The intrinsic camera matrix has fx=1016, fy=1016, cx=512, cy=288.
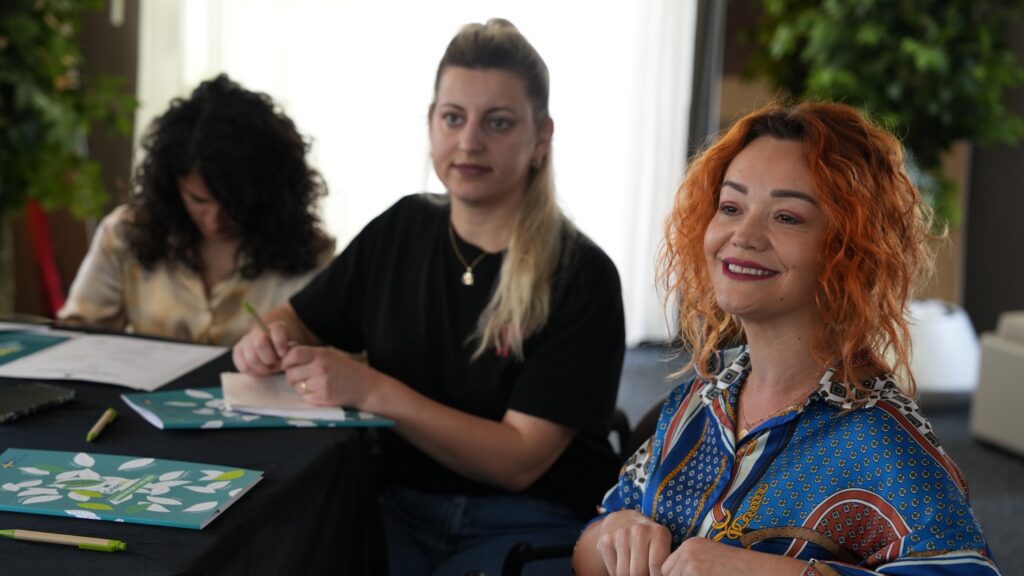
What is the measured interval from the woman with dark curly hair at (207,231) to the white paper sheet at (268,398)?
1.93ft

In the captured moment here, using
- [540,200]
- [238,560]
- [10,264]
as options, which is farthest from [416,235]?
[10,264]

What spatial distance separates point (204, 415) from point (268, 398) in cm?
13

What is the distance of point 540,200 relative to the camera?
5.82 feet

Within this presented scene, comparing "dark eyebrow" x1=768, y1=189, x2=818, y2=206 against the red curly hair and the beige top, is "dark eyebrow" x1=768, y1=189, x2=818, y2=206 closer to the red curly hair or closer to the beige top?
the red curly hair

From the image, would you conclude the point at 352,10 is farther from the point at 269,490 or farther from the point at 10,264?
the point at 269,490

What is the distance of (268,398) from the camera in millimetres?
1572

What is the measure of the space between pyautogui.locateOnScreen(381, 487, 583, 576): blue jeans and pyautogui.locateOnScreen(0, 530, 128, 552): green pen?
67cm

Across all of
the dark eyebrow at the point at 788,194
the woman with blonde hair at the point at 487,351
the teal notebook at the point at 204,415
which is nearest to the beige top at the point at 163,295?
the woman with blonde hair at the point at 487,351

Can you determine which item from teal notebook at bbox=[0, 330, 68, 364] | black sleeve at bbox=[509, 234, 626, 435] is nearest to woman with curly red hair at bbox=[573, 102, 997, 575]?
black sleeve at bbox=[509, 234, 626, 435]

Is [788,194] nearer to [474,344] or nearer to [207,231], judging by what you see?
[474,344]

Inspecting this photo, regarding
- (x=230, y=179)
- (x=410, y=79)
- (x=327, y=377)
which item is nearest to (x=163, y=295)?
(x=230, y=179)

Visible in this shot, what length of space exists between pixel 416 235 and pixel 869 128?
919mm

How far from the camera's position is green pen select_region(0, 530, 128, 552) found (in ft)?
3.36

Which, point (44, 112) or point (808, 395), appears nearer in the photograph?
point (808, 395)
